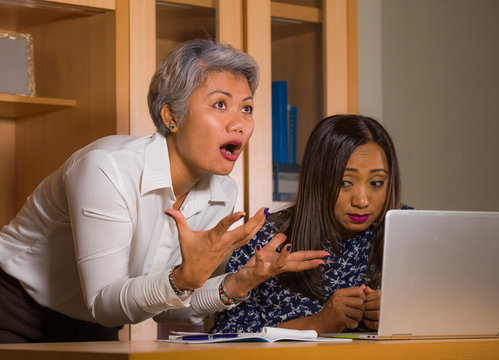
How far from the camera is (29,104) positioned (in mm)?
1960

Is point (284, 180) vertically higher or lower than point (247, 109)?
lower

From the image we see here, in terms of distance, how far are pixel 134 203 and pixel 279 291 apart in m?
0.46

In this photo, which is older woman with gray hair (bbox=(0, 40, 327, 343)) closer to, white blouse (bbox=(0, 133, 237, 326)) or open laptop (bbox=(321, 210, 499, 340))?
white blouse (bbox=(0, 133, 237, 326))

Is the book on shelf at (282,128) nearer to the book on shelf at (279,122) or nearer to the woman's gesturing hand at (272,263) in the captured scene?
the book on shelf at (279,122)

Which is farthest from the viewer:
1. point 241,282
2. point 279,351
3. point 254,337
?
A: point 241,282

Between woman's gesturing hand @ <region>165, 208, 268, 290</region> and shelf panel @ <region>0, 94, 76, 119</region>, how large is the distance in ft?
3.05

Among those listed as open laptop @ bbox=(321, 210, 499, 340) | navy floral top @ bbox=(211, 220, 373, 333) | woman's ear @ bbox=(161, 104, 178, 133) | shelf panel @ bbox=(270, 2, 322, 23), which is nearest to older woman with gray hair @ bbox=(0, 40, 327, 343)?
woman's ear @ bbox=(161, 104, 178, 133)

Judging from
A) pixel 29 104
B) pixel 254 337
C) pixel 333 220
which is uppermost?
pixel 29 104

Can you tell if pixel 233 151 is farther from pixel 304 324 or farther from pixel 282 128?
pixel 282 128

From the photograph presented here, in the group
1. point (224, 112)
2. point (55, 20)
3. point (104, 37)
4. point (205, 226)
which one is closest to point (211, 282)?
point (205, 226)

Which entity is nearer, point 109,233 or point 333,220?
point 109,233

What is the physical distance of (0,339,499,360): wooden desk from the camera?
2.77 feet

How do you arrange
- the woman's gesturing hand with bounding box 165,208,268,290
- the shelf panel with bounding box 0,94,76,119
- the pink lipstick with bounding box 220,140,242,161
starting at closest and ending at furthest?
the woman's gesturing hand with bounding box 165,208,268,290 → the pink lipstick with bounding box 220,140,242,161 → the shelf panel with bounding box 0,94,76,119

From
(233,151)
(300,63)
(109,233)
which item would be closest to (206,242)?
(109,233)
